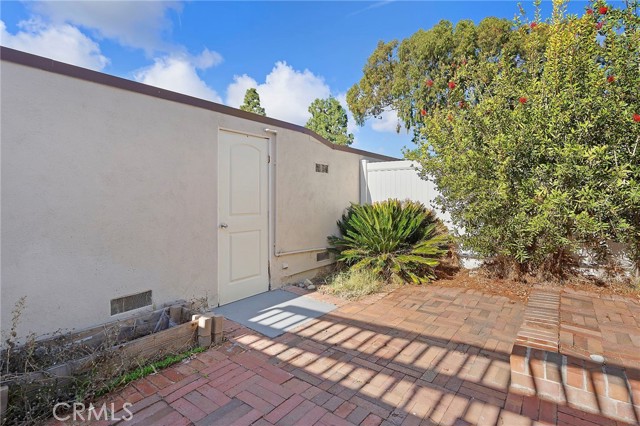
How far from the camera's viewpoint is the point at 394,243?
17.3 ft

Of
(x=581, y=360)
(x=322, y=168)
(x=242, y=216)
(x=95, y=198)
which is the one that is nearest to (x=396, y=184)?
(x=322, y=168)

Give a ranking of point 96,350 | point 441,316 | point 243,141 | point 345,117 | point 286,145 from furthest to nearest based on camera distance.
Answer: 1. point 345,117
2. point 286,145
3. point 243,141
4. point 441,316
5. point 96,350

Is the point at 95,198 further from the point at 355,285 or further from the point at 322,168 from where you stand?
the point at 322,168

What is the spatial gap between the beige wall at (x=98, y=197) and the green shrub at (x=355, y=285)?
5.69ft

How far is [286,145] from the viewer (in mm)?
5164

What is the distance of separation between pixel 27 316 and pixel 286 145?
3.69 metres

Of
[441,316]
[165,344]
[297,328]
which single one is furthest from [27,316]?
[441,316]

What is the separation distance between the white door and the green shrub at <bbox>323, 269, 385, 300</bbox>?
1.06 m

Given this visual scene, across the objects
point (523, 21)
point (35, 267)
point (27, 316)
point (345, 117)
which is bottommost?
point (27, 316)

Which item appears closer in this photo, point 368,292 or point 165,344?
point 165,344

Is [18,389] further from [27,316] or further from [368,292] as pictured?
[368,292]

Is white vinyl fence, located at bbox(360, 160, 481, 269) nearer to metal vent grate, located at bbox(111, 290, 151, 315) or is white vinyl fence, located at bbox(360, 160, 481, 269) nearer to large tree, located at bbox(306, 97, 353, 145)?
metal vent grate, located at bbox(111, 290, 151, 315)

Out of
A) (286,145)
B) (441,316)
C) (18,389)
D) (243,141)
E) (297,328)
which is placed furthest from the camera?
(286,145)

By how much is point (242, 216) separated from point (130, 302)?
1.70 metres
